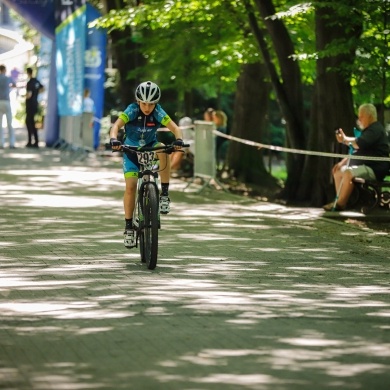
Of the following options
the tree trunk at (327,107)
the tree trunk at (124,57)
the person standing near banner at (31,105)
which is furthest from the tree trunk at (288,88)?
the person standing near banner at (31,105)

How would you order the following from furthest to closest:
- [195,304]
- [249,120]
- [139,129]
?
1. [249,120]
2. [139,129]
3. [195,304]

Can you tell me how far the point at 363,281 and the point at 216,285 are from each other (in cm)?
147

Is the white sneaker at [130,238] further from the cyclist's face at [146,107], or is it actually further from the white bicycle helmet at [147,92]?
the white bicycle helmet at [147,92]

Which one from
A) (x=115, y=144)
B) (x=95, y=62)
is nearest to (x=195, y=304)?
(x=115, y=144)

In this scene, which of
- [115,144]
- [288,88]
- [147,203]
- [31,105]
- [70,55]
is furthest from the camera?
[31,105]

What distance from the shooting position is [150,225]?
1232 cm

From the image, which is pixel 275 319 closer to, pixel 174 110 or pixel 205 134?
pixel 205 134

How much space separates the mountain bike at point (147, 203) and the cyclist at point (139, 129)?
7cm

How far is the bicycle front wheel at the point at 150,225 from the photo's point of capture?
39.8ft

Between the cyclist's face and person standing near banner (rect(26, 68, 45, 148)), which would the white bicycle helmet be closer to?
the cyclist's face

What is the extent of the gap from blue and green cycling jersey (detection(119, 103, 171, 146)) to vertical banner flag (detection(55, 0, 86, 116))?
16.3 metres

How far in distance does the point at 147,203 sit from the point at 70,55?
19.9 m

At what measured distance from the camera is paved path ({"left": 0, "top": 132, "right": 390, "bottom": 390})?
761 centimetres

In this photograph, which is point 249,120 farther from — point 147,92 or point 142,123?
point 147,92
